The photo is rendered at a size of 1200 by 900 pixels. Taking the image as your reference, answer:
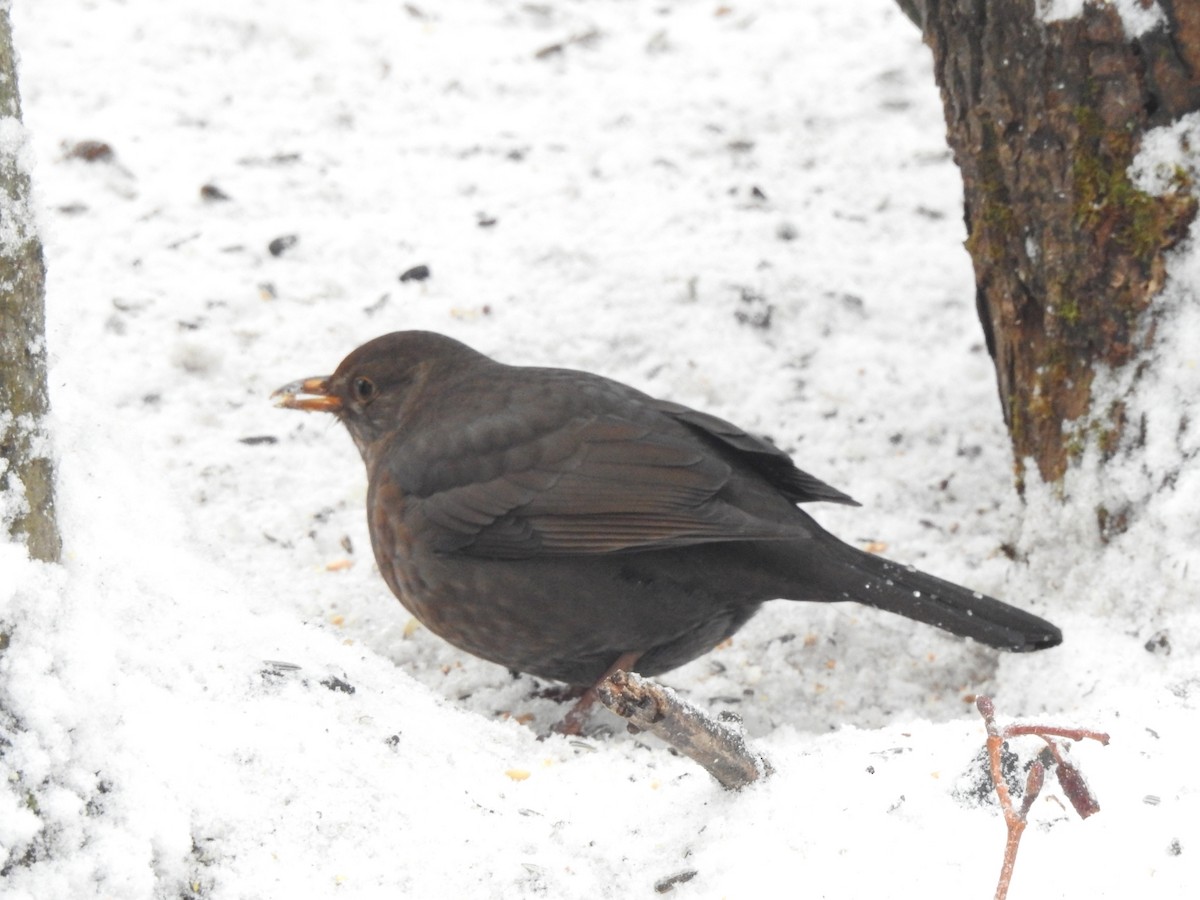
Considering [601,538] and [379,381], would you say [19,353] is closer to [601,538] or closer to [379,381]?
[601,538]

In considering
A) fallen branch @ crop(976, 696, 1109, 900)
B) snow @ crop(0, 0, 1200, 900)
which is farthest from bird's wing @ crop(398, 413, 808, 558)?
fallen branch @ crop(976, 696, 1109, 900)

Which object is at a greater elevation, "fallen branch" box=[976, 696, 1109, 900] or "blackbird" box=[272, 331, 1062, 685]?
"fallen branch" box=[976, 696, 1109, 900]

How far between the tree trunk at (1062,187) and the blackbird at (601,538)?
2.07 feet

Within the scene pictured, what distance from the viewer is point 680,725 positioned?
2.00 meters

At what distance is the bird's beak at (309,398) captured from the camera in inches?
161

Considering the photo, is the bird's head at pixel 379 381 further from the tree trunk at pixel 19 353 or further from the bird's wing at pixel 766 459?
the tree trunk at pixel 19 353

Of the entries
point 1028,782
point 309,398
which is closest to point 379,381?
point 309,398

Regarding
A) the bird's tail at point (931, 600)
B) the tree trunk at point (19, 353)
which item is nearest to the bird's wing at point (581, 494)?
the bird's tail at point (931, 600)

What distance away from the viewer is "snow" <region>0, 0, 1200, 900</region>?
211 centimetres

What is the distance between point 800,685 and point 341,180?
9.66 ft

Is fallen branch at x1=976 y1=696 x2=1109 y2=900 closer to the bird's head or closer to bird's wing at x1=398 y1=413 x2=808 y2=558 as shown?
bird's wing at x1=398 y1=413 x2=808 y2=558

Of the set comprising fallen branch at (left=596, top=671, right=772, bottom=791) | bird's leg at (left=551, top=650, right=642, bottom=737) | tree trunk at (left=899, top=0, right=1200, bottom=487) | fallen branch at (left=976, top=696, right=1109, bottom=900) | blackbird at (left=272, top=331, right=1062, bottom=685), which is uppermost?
tree trunk at (left=899, top=0, right=1200, bottom=487)

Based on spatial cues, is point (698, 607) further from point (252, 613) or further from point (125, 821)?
point (125, 821)

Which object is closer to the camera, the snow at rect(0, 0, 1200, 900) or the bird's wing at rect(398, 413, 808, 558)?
the snow at rect(0, 0, 1200, 900)
